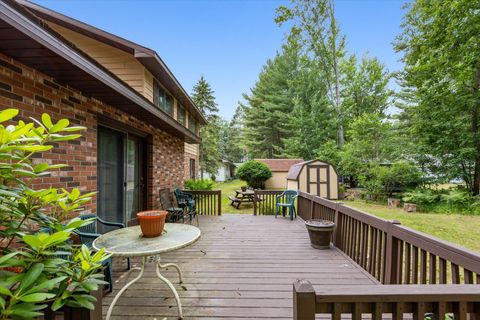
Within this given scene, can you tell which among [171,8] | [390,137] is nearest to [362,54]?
[390,137]

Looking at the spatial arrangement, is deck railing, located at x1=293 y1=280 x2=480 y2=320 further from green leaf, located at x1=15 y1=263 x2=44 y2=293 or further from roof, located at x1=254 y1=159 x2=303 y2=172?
roof, located at x1=254 y1=159 x2=303 y2=172

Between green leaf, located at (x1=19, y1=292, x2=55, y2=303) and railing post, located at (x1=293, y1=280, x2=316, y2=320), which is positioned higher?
A: green leaf, located at (x1=19, y1=292, x2=55, y2=303)

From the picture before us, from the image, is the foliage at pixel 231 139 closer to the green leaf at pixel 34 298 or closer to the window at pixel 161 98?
the window at pixel 161 98

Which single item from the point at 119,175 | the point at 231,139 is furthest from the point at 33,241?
the point at 231,139

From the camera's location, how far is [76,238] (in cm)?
290

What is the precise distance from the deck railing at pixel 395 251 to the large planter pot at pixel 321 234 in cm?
20

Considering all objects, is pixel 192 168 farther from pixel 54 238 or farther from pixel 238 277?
pixel 54 238

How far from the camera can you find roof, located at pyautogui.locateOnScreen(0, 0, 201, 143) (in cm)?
164

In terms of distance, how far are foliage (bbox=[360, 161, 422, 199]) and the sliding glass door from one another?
11.5 metres

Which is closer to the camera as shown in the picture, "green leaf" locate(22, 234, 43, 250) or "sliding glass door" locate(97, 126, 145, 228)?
"green leaf" locate(22, 234, 43, 250)

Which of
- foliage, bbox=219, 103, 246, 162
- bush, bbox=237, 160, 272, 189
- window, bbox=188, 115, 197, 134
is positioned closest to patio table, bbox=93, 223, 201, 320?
window, bbox=188, 115, 197, 134

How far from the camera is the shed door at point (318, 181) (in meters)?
12.9

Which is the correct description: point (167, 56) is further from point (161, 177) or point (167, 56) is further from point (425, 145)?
point (425, 145)

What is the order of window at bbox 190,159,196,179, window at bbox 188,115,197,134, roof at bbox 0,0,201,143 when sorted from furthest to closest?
window at bbox 190,159,196,179
window at bbox 188,115,197,134
roof at bbox 0,0,201,143
